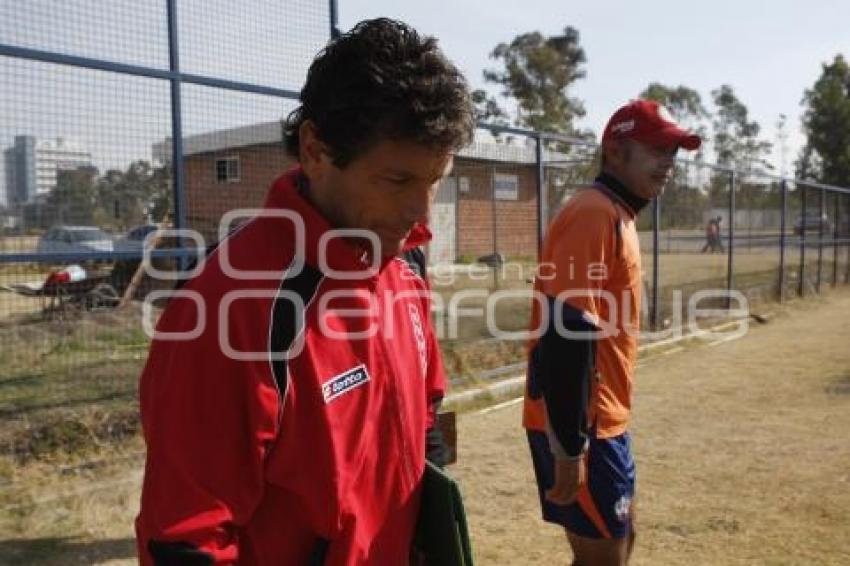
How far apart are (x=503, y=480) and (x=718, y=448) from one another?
1.79 m

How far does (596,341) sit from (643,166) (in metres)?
0.72

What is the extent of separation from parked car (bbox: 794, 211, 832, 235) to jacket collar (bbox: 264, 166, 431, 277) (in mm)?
17771

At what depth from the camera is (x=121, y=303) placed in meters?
8.57

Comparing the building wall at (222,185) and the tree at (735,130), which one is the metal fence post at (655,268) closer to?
the building wall at (222,185)

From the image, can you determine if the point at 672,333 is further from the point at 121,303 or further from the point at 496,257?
the point at 121,303

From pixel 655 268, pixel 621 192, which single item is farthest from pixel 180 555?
pixel 655 268

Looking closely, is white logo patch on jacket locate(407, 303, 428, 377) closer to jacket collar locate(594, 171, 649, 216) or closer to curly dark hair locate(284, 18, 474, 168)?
curly dark hair locate(284, 18, 474, 168)

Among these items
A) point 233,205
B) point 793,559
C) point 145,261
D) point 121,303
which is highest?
point 233,205

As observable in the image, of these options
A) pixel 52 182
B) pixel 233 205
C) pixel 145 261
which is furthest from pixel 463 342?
pixel 52 182

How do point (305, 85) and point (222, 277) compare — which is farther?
point (305, 85)

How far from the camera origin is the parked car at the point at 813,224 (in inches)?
724

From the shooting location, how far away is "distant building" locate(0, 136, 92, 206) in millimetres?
5277

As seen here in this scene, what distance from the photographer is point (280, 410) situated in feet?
4.39

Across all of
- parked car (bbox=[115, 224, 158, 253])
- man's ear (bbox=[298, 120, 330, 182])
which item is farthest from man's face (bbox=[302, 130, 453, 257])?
parked car (bbox=[115, 224, 158, 253])
